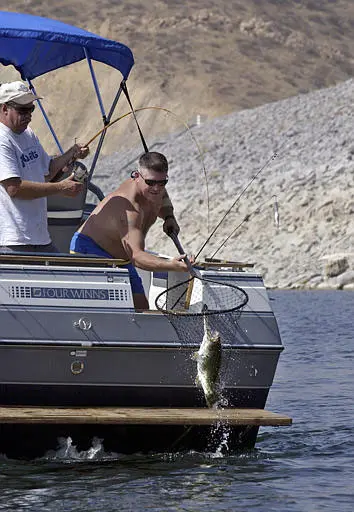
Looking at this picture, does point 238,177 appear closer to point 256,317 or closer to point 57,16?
point 256,317

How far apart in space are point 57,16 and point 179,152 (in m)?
40.9

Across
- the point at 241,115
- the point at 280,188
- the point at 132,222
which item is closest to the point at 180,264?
the point at 132,222

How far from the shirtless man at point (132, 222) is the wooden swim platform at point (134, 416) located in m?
0.84

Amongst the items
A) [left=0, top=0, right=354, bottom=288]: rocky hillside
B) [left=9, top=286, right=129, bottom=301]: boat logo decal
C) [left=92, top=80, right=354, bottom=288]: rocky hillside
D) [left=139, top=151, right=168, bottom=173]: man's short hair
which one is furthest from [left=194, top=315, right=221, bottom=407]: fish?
[left=92, top=80, right=354, bottom=288]: rocky hillside

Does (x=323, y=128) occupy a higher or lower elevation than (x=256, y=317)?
lower

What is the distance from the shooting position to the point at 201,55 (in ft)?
289

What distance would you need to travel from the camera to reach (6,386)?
923 cm

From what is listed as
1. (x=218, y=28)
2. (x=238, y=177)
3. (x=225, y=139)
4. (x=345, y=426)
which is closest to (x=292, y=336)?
(x=345, y=426)

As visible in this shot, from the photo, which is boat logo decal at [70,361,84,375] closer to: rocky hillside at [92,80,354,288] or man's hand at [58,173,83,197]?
man's hand at [58,173,83,197]

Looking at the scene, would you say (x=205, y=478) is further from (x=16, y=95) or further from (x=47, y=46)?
(x=47, y=46)

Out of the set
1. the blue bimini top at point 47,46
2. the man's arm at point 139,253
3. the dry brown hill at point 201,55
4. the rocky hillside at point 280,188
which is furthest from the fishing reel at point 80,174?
the dry brown hill at point 201,55

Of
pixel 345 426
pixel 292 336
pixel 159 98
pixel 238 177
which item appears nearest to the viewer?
pixel 345 426

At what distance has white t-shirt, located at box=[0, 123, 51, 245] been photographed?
9.39 m

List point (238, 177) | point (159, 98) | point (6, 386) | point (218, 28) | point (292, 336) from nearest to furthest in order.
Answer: point (6, 386) → point (292, 336) → point (238, 177) → point (159, 98) → point (218, 28)
